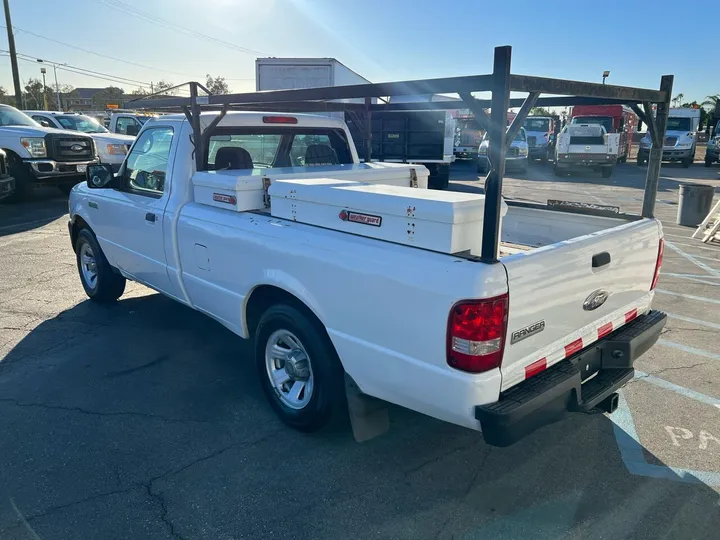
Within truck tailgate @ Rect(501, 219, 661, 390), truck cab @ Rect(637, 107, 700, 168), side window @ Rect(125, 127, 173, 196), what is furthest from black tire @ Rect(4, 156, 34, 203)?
truck cab @ Rect(637, 107, 700, 168)

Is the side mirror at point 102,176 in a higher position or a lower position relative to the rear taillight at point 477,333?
higher

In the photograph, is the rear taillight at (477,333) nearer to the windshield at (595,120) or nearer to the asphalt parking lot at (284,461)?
the asphalt parking lot at (284,461)

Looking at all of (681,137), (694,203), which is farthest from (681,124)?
(694,203)

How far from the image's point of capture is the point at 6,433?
3.50 meters

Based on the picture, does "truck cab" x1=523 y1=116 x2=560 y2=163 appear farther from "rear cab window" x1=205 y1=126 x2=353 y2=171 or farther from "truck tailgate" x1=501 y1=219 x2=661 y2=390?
"truck tailgate" x1=501 y1=219 x2=661 y2=390

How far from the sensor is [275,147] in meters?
5.03

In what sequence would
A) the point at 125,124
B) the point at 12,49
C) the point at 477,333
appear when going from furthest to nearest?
the point at 12,49 < the point at 125,124 < the point at 477,333

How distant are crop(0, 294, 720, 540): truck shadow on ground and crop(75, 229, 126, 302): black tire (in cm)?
160

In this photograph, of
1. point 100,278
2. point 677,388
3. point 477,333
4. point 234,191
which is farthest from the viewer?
point 100,278

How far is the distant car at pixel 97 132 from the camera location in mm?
14766

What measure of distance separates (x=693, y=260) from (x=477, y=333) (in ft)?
23.7

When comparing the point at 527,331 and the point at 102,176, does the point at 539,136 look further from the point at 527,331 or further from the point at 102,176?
the point at 527,331

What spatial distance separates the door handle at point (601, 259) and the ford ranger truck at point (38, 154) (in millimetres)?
12425

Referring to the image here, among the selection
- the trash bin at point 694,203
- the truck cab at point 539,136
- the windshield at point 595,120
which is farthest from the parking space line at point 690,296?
the truck cab at point 539,136
